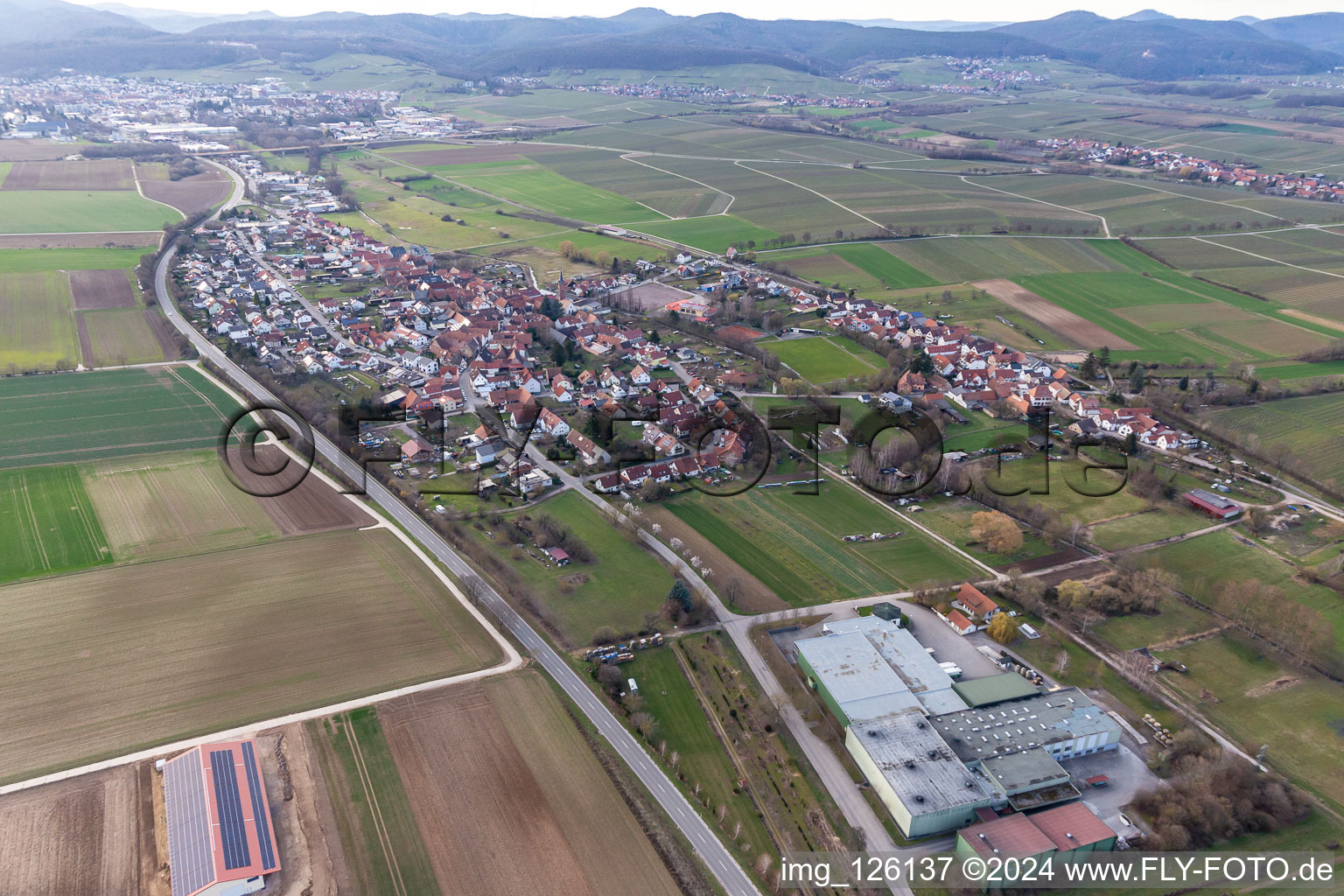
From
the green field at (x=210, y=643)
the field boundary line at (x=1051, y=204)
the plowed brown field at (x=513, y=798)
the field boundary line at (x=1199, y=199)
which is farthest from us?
the field boundary line at (x=1199, y=199)

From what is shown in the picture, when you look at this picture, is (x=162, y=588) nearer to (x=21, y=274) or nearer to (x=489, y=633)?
(x=489, y=633)

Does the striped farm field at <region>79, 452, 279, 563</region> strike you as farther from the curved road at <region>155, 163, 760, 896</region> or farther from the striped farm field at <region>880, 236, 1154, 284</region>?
the striped farm field at <region>880, 236, 1154, 284</region>

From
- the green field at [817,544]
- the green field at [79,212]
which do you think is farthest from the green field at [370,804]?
the green field at [79,212]

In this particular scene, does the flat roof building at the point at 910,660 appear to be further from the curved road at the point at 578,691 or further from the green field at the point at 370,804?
→ the green field at the point at 370,804

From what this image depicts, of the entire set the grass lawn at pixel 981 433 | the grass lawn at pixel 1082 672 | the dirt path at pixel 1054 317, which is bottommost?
the grass lawn at pixel 1082 672

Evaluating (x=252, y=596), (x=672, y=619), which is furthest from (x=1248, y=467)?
(x=252, y=596)

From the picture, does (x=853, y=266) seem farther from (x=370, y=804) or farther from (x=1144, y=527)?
(x=370, y=804)

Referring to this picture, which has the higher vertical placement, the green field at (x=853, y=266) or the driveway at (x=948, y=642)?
the green field at (x=853, y=266)

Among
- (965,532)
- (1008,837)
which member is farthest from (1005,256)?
(1008,837)

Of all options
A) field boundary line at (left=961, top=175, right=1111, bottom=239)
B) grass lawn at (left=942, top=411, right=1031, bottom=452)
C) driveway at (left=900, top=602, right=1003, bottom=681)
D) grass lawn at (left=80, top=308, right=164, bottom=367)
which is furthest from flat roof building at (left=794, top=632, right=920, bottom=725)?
field boundary line at (left=961, top=175, right=1111, bottom=239)
